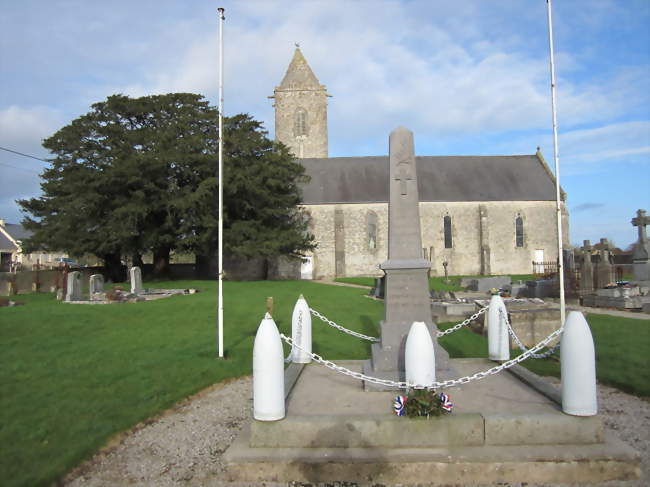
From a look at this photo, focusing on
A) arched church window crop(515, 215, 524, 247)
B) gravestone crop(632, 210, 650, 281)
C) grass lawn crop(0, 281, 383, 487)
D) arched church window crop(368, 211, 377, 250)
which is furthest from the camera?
arched church window crop(515, 215, 524, 247)

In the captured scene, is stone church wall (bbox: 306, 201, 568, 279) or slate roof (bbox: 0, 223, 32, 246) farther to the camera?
slate roof (bbox: 0, 223, 32, 246)

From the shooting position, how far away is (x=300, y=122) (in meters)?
44.4

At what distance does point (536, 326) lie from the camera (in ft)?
Result: 32.5

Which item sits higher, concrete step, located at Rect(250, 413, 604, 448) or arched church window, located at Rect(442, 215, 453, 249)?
arched church window, located at Rect(442, 215, 453, 249)

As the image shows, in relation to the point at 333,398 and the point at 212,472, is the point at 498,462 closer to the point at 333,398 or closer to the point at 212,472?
the point at 333,398

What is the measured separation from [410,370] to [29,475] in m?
3.67

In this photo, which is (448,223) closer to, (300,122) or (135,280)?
(300,122)

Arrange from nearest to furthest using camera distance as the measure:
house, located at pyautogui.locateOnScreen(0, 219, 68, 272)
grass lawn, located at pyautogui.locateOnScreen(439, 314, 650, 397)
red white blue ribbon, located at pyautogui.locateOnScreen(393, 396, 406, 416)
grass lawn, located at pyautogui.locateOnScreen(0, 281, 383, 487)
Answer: red white blue ribbon, located at pyautogui.locateOnScreen(393, 396, 406, 416), grass lawn, located at pyautogui.locateOnScreen(0, 281, 383, 487), grass lawn, located at pyautogui.locateOnScreen(439, 314, 650, 397), house, located at pyautogui.locateOnScreen(0, 219, 68, 272)

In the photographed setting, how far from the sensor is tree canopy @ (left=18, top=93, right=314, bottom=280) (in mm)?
25141

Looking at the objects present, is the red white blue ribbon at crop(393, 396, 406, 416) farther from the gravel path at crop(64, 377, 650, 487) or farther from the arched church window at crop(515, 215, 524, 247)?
the arched church window at crop(515, 215, 524, 247)

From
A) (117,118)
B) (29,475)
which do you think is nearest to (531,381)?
(29,475)

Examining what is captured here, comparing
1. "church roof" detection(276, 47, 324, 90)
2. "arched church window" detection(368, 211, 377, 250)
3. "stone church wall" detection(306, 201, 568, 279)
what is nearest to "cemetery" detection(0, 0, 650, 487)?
"stone church wall" detection(306, 201, 568, 279)

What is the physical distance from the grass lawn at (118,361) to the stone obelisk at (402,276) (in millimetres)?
2603

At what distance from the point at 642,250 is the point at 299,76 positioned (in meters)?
34.0
